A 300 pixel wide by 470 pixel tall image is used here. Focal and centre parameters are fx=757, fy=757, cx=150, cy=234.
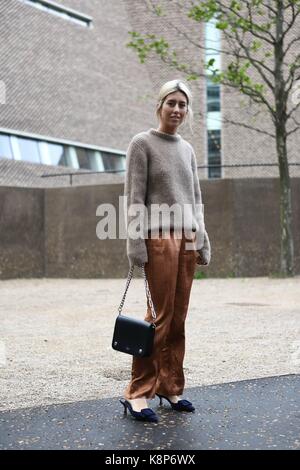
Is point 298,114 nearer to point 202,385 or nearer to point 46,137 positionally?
point 46,137

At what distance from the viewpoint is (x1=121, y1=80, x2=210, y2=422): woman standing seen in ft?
15.5

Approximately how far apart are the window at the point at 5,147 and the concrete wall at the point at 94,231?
4514mm

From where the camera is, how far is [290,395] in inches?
209

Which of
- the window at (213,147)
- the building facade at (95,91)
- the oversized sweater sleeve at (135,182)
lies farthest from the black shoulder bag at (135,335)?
the window at (213,147)

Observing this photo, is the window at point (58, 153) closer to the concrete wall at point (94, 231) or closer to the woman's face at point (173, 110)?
the concrete wall at point (94, 231)

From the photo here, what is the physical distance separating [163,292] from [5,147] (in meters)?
21.8

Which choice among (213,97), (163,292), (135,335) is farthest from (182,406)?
(213,97)

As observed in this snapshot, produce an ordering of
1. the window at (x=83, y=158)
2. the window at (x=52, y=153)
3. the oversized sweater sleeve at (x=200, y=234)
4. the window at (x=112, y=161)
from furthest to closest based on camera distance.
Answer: the window at (x=112, y=161) → the window at (x=83, y=158) → the window at (x=52, y=153) → the oversized sweater sleeve at (x=200, y=234)

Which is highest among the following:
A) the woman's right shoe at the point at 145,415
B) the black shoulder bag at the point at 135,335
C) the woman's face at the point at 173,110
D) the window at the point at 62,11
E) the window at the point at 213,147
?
the window at the point at 62,11

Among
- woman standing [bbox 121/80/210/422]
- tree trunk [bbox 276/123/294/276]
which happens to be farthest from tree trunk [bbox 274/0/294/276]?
→ woman standing [bbox 121/80/210/422]

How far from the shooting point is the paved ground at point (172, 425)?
4.07 m

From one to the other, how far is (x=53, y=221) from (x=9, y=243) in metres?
1.41

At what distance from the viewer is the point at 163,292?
187 inches
